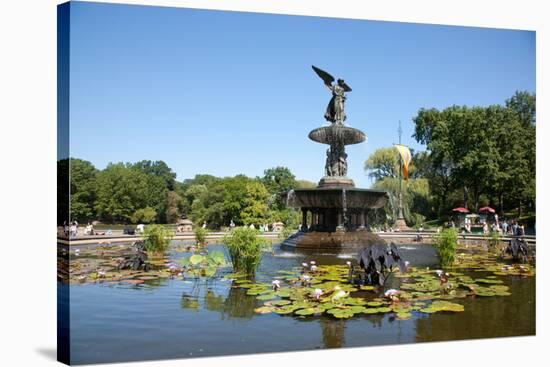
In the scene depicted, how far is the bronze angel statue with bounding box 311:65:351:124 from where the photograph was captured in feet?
40.9

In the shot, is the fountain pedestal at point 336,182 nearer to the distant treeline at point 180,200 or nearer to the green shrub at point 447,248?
the green shrub at point 447,248

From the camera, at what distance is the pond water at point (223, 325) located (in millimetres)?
5141

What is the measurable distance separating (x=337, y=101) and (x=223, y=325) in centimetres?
830

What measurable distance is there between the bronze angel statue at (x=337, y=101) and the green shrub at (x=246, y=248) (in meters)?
5.33

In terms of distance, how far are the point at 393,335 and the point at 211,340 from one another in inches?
81.3

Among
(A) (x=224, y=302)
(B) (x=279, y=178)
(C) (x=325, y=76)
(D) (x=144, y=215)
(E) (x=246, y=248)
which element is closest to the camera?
(A) (x=224, y=302)

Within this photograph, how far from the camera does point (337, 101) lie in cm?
1270

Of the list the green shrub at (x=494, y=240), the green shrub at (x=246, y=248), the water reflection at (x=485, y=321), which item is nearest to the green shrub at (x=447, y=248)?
the water reflection at (x=485, y=321)

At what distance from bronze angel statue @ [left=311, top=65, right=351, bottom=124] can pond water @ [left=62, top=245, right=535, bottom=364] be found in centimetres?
683

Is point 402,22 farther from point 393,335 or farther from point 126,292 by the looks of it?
point 126,292

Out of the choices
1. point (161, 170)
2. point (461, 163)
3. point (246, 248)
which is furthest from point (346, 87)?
point (161, 170)

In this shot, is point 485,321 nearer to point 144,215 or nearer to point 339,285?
point 339,285

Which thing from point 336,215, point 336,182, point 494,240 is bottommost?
point 494,240

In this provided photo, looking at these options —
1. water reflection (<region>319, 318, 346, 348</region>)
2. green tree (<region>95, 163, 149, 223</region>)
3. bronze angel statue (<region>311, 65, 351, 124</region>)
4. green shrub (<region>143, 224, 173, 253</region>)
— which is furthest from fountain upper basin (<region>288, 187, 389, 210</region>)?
green tree (<region>95, 163, 149, 223</region>)
